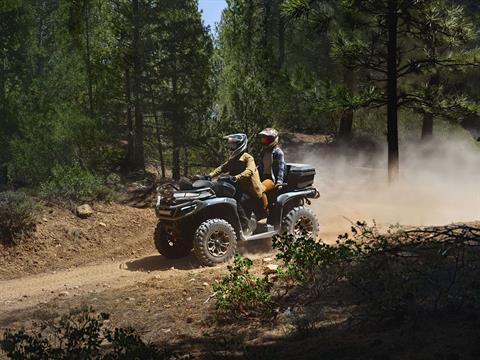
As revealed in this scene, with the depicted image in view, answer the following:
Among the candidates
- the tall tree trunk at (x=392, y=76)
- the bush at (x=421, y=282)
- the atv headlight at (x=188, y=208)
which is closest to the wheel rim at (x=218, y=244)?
the atv headlight at (x=188, y=208)

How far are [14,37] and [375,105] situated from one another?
44.8 ft

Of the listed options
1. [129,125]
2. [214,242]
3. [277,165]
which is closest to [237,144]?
[277,165]

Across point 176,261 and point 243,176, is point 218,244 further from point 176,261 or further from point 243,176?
point 243,176

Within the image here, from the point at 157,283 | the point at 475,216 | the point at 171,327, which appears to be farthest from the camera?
the point at 475,216

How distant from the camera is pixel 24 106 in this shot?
71.7 feet

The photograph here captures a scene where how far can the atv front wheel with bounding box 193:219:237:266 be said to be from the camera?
10.2m

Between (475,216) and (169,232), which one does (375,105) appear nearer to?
(475,216)

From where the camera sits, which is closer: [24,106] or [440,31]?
[440,31]

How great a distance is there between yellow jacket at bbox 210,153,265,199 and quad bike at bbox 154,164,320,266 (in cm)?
26

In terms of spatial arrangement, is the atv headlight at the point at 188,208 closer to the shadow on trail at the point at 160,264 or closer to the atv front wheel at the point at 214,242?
the atv front wheel at the point at 214,242

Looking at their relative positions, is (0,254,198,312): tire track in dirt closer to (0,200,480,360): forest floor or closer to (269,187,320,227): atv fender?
(0,200,480,360): forest floor

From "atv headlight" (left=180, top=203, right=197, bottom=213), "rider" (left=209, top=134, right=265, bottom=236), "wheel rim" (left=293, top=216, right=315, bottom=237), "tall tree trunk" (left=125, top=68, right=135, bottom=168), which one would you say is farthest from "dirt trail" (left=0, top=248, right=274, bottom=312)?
"tall tree trunk" (left=125, top=68, right=135, bottom=168)

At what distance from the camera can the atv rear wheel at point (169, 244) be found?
11.0 m

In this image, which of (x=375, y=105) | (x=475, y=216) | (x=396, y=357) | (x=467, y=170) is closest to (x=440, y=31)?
(x=375, y=105)
